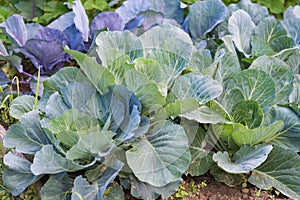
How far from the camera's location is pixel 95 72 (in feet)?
7.32

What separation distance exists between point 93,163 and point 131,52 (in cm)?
65

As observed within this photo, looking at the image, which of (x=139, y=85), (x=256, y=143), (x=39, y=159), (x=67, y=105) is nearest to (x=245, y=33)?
(x=256, y=143)

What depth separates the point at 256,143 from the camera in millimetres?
2418

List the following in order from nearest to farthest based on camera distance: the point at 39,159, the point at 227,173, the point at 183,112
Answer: the point at 39,159 < the point at 183,112 < the point at 227,173

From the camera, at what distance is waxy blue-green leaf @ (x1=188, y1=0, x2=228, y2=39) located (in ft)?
10.00

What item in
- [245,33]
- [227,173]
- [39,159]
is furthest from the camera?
[245,33]

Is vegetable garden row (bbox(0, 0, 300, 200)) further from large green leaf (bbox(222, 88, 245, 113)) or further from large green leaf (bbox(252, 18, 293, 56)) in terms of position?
large green leaf (bbox(252, 18, 293, 56))

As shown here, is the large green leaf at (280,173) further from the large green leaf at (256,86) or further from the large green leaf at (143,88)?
the large green leaf at (143,88)

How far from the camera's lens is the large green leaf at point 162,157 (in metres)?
2.11

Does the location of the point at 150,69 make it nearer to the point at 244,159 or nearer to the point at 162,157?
the point at 162,157

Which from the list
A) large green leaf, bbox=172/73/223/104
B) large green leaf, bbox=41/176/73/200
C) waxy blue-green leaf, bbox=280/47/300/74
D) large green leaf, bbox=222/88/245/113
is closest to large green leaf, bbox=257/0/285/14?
waxy blue-green leaf, bbox=280/47/300/74

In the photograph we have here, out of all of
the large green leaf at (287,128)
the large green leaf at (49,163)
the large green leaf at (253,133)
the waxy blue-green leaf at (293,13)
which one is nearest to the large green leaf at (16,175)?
the large green leaf at (49,163)

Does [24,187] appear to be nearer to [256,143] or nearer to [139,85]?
[139,85]

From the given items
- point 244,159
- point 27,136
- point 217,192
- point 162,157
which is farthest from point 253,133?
point 27,136
